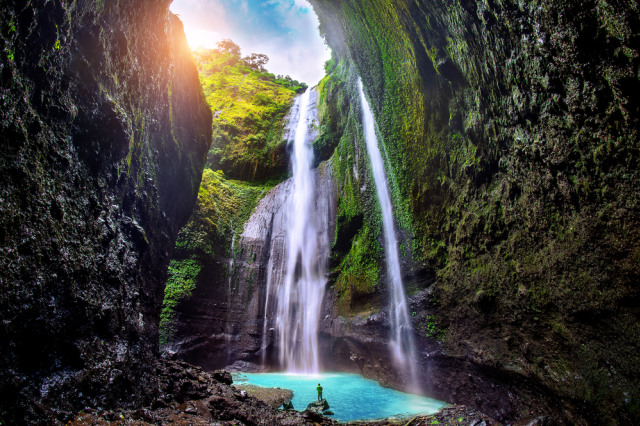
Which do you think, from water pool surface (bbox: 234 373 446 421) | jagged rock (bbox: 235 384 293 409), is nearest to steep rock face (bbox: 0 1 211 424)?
jagged rock (bbox: 235 384 293 409)

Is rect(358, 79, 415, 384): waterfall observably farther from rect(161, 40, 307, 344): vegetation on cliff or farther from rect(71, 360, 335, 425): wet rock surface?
rect(161, 40, 307, 344): vegetation on cliff

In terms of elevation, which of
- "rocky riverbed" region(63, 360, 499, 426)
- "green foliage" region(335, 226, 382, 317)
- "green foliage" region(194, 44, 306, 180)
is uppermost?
"green foliage" region(194, 44, 306, 180)

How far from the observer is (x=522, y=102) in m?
5.51

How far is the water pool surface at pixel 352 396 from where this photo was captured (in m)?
7.27

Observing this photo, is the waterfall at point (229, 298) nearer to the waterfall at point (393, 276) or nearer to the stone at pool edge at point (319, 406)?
the stone at pool edge at point (319, 406)

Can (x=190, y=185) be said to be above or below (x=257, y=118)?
below

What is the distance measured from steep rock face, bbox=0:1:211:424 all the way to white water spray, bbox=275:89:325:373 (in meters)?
8.24

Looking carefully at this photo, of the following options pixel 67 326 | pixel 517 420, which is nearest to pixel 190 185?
pixel 67 326

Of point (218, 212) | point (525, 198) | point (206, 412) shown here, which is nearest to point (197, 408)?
point (206, 412)

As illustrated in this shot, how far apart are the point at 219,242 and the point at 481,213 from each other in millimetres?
11497

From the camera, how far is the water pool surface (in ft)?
23.8

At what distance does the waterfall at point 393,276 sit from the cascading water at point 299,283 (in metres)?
3.72

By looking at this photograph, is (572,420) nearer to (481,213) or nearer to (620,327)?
(620,327)

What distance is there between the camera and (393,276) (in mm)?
10883
